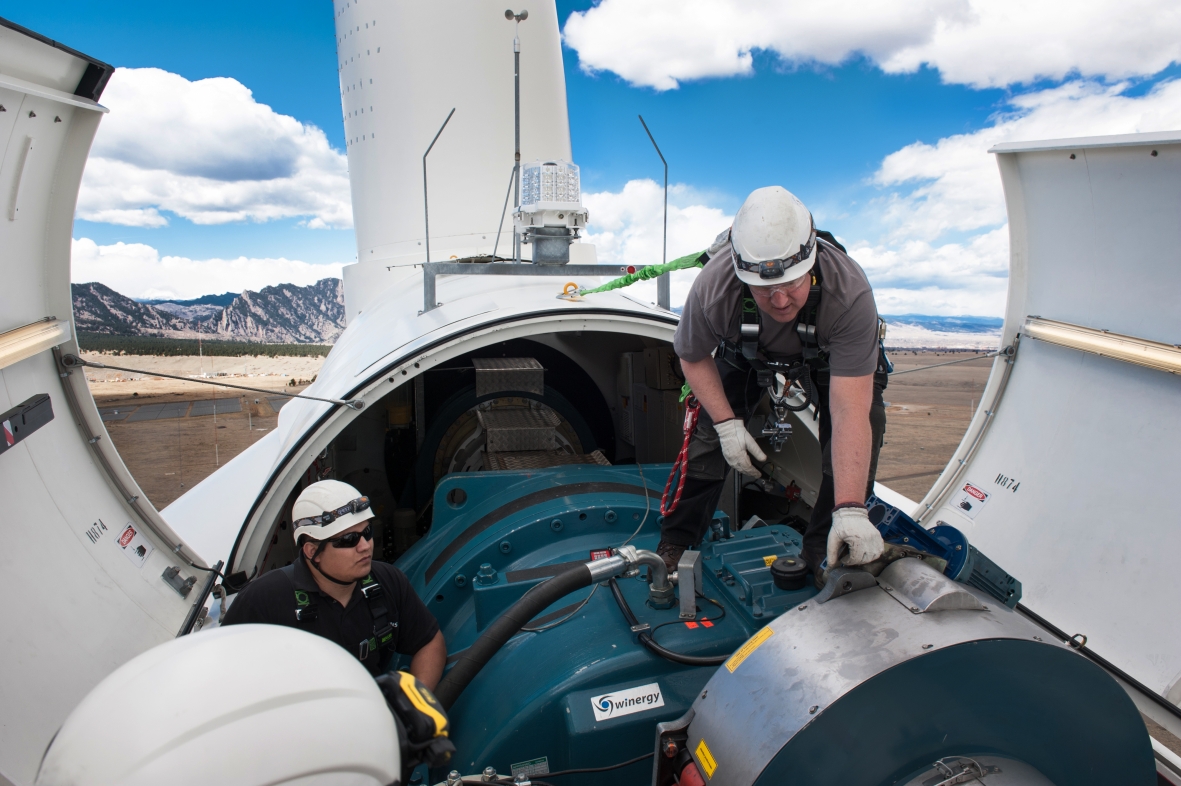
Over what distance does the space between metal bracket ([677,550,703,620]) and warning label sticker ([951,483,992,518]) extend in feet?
6.14

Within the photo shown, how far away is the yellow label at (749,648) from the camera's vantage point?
4.74 ft

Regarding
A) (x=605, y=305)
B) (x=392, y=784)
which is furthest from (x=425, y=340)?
(x=392, y=784)

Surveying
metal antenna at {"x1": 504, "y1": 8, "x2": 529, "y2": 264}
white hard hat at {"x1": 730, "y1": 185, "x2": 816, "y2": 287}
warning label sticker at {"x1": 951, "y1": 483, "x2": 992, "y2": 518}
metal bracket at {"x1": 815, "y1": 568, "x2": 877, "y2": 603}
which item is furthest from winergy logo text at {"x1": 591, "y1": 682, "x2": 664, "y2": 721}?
metal antenna at {"x1": 504, "y1": 8, "x2": 529, "y2": 264}

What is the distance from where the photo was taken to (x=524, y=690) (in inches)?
76.2

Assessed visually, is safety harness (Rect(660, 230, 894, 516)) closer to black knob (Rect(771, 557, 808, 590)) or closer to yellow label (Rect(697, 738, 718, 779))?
black knob (Rect(771, 557, 808, 590))

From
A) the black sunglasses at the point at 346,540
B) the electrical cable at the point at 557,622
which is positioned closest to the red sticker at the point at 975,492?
the electrical cable at the point at 557,622

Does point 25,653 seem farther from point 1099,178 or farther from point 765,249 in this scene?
point 1099,178

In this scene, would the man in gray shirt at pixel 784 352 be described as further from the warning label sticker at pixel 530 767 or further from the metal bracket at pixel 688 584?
the warning label sticker at pixel 530 767

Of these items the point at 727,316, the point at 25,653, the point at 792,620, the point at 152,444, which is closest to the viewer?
the point at 792,620

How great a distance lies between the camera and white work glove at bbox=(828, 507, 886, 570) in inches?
61.5

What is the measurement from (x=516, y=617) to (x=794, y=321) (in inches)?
52.4

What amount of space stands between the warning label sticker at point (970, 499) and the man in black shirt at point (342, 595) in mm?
2568

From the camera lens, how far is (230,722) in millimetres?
1025

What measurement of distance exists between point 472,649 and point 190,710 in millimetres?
979
